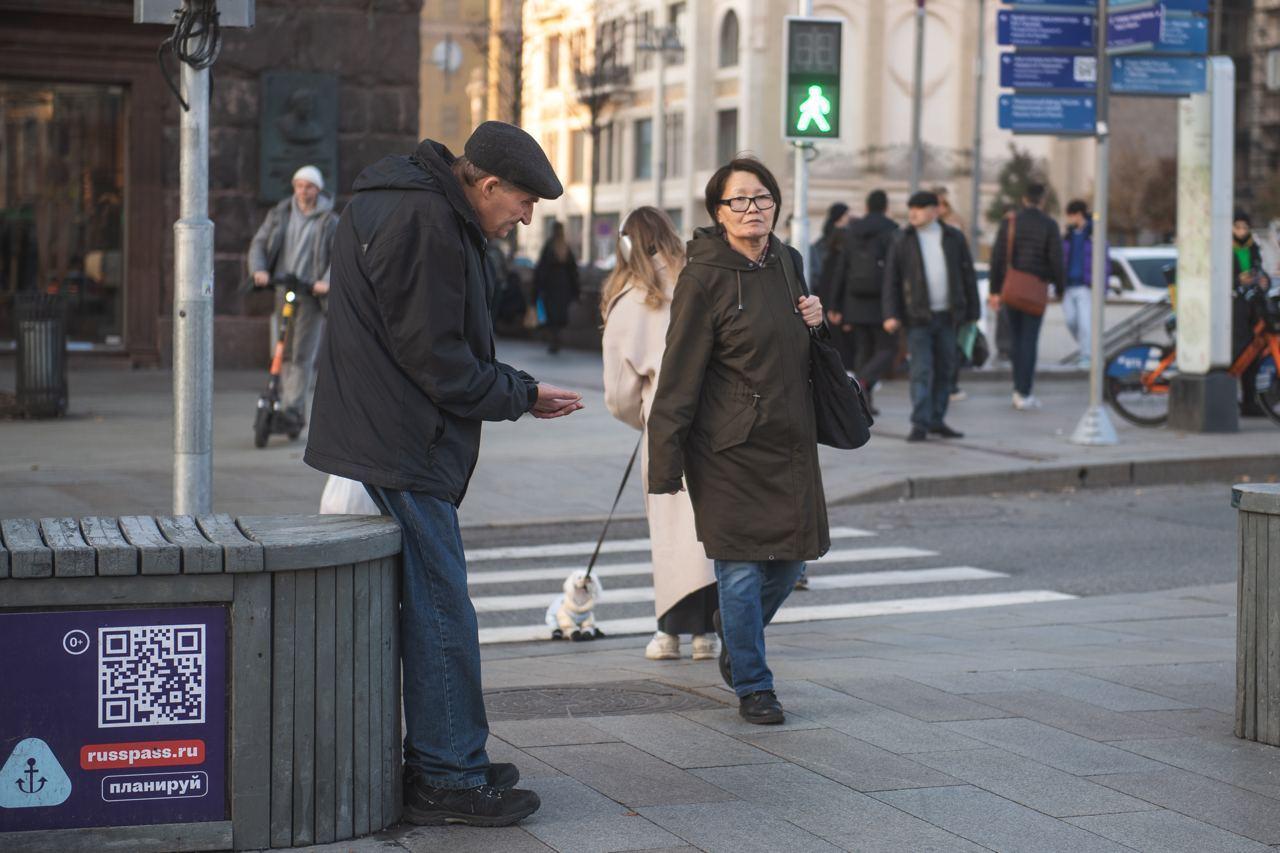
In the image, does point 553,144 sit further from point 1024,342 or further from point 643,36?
point 1024,342

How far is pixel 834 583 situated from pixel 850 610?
0.78 metres

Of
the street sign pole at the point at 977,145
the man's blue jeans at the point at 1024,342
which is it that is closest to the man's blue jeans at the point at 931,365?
the man's blue jeans at the point at 1024,342

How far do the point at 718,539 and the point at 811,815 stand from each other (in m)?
1.31

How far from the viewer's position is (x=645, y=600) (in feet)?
29.9

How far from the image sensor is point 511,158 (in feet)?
15.3

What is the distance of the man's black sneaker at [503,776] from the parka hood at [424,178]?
1.32 metres

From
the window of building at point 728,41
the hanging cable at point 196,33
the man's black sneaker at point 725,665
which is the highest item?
the window of building at point 728,41

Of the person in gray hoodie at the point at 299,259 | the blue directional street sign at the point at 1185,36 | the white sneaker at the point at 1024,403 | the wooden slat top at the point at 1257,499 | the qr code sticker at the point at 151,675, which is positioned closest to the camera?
the qr code sticker at the point at 151,675

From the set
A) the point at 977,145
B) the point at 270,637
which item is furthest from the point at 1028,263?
the point at 977,145

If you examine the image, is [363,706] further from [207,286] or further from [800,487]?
[207,286]

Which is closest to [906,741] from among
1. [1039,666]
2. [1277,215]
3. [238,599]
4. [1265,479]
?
[1039,666]

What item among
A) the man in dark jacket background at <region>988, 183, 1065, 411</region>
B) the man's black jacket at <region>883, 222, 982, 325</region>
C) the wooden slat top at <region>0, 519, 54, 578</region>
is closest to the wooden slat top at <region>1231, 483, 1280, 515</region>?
the wooden slat top at <region>0, 519, 54, 578</region>

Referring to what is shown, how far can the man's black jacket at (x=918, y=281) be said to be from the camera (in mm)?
14734

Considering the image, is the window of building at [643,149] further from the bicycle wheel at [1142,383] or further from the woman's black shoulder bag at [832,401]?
the woman's black shoulder bag at [832,401]
